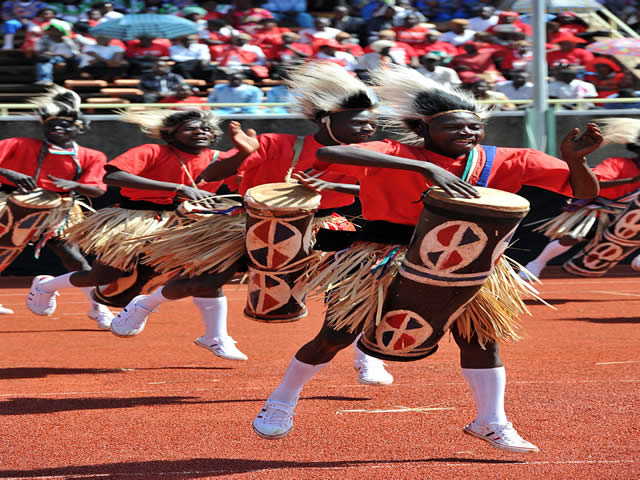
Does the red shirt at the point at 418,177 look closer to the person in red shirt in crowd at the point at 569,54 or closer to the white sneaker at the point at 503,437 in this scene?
the white sneaker at the point at 503,437

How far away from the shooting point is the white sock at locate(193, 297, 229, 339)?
20.3 ft

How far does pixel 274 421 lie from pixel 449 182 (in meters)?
1.33

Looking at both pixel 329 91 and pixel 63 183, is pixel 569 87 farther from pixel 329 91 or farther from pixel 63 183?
pixel 329 91

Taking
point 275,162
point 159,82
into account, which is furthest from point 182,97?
point 275,162

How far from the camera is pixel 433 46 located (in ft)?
42.6

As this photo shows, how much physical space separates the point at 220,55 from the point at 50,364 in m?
7.07

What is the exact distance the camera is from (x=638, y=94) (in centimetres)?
1238

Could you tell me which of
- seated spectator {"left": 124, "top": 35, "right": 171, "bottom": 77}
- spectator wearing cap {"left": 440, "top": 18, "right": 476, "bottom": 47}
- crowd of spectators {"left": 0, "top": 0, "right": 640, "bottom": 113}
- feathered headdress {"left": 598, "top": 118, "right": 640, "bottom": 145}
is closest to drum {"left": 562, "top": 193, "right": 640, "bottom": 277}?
feathered headdress {"left": 598, "top": 118, "right": 640, "bottom": 145}

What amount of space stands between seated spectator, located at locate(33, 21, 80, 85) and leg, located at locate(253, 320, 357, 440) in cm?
982

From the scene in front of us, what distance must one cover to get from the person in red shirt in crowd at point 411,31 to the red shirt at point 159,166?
22.7 feet

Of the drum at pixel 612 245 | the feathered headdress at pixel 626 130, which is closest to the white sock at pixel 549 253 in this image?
the drum at pixel 612 245

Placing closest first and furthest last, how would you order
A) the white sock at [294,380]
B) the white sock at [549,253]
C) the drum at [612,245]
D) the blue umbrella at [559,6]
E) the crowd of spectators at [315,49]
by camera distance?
1. the white sock at [294,380]
2. the drum at [612,245]
3. the white sock at [549,253]
4. the crowd of spectators at [315,49]
5. the blue umbrella at [559,6]

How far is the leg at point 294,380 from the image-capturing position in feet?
13.5

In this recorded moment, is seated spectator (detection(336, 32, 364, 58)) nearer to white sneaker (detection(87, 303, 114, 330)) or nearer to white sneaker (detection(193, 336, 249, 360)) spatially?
white sneaker (detection(87, 303, 114, 330))
